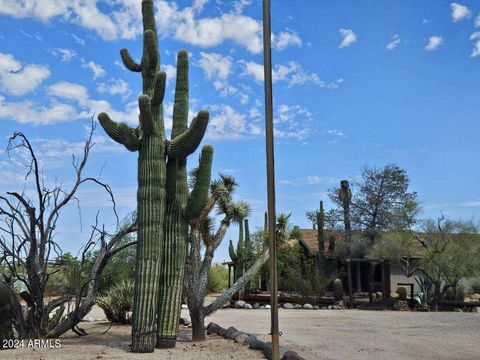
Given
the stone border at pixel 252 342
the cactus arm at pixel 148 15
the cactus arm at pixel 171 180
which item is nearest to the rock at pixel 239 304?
the stone border at pixel 252 342

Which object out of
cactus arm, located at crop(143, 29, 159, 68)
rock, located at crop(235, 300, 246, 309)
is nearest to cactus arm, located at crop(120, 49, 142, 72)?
cactus arm, located at crop(143, 29, 159, 68)

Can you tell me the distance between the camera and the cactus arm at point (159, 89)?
33.1 ft

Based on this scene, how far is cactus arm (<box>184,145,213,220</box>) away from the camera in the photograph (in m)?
10.5

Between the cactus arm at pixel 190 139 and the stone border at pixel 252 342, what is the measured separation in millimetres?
3894

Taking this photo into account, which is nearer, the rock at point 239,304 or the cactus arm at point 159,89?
the cactus arm at point 159,89

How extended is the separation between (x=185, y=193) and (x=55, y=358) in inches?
154

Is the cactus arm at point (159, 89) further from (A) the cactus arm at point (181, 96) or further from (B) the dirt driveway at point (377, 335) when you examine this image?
(B) the dirt driveway at point (377, 335)

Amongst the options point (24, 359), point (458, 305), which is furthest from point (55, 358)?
point (458, 305)

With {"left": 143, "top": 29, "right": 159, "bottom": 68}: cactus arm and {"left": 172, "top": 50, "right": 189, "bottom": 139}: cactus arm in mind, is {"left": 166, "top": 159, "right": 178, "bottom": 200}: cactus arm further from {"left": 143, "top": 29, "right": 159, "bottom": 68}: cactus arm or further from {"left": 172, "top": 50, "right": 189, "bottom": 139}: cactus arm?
{"left": 143, "top": 29, "right": 159, "bottom": 68}: cactus arm

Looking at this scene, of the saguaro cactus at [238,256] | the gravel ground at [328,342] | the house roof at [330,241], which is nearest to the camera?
the gravel ground at [328,342]

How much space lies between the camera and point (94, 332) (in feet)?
45.5

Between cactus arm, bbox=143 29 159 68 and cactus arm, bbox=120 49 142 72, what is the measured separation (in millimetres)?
691

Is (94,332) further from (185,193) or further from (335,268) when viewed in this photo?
(335,268)

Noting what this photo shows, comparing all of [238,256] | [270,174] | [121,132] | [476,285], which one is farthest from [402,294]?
[270,174]
